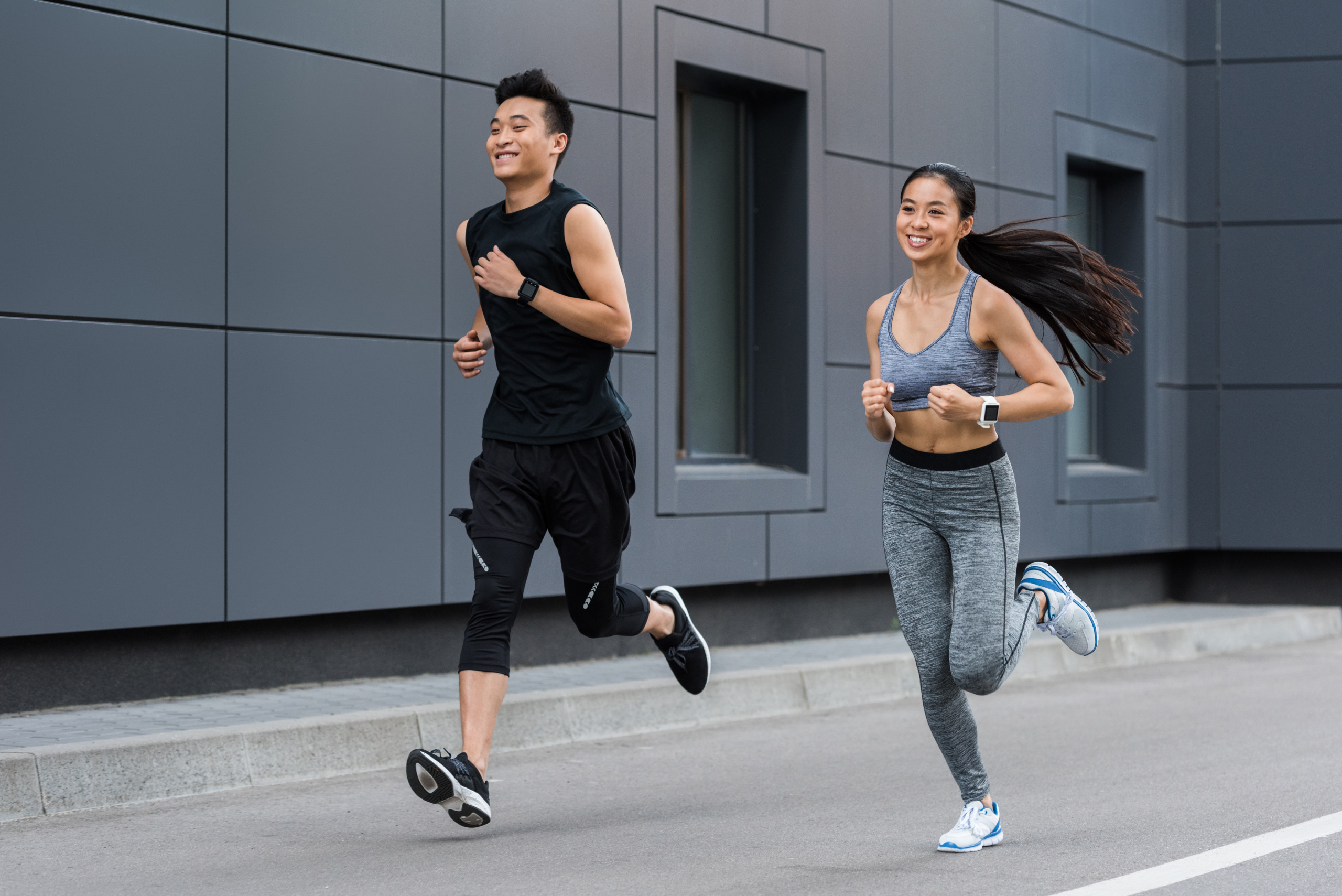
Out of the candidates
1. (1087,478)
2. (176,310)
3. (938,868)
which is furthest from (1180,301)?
(938,868)

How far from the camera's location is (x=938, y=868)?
452cm

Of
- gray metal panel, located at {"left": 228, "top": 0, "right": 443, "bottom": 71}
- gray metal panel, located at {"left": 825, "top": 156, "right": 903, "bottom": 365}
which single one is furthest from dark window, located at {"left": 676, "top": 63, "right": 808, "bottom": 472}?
gray metal panel, located at {"left": 228, "top": 0, "right": 443, "bottom": 71}

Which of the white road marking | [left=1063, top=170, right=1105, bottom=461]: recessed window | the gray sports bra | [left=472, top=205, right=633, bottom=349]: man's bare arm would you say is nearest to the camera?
the white road marking

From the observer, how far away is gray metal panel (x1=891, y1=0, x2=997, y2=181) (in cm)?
1130

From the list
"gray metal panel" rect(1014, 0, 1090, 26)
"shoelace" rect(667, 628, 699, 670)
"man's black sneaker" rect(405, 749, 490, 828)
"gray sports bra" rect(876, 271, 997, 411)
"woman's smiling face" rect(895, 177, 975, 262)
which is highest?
"gray metal panel" rect(1014, 0, 1090, 26)

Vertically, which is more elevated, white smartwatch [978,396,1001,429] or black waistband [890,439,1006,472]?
white smartwatch [978,396,1001,429]

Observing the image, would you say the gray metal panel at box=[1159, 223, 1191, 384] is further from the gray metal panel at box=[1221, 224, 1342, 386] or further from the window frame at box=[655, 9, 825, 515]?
the window frame at box=[655, 9, 825, 515]

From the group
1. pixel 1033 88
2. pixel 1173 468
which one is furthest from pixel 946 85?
pixel 1173 468

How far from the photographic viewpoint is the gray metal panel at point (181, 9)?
705 cm

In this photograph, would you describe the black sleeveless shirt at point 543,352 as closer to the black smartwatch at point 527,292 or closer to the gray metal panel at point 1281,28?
the black smartwatch at point 527,292

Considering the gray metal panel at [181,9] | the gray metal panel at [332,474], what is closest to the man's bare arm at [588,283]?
the gray metal panel at [332,474]

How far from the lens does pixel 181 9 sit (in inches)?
286

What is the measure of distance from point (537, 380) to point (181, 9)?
341 cm

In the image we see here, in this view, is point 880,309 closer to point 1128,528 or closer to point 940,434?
point 940,434
